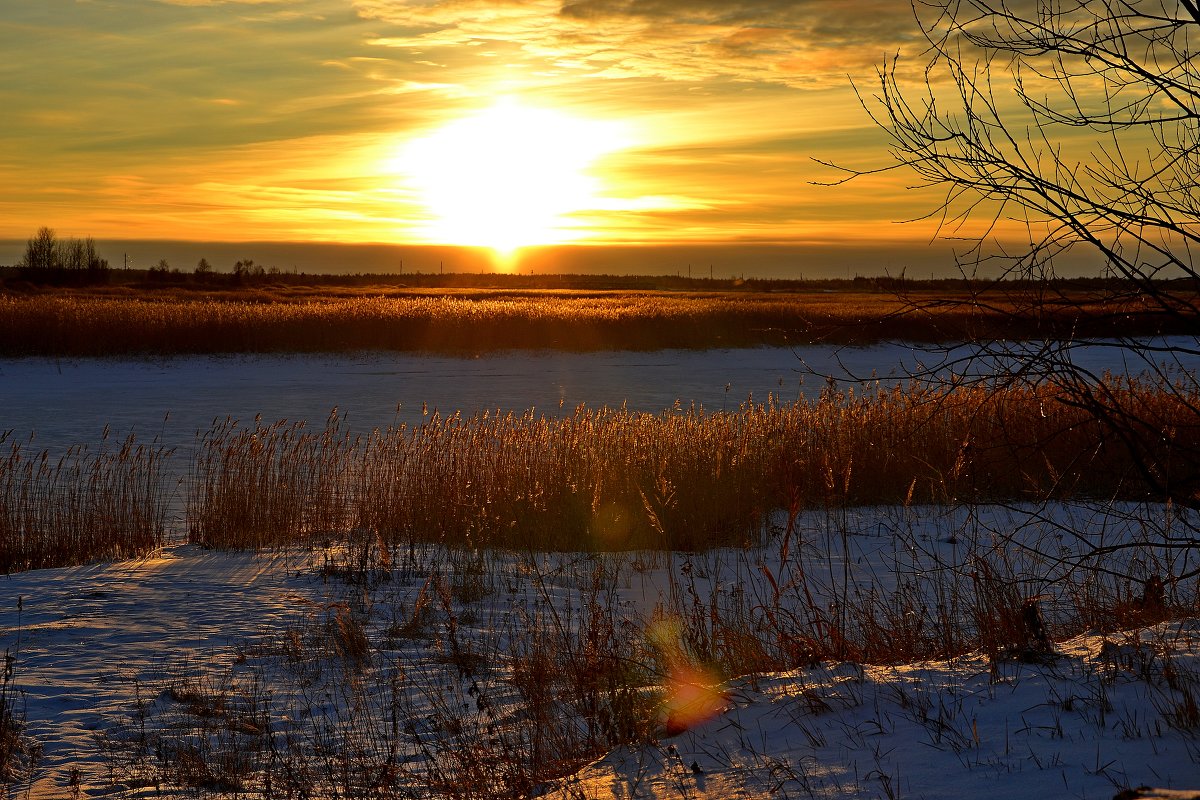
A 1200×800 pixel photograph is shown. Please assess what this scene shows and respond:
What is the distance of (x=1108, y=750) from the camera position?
3172 millimetres

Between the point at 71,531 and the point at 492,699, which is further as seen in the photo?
the point at 71,531

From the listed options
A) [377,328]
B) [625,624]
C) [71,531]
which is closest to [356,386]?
[377,328]

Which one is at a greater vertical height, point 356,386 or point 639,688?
point 356,386

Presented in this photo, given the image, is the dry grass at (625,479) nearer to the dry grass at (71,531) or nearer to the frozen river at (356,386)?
the dry grass at (71,531)

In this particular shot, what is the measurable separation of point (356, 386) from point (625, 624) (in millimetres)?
18481

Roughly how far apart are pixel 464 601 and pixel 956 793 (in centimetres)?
454

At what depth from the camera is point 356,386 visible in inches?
898

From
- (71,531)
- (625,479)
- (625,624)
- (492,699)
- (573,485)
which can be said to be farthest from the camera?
(625,479)

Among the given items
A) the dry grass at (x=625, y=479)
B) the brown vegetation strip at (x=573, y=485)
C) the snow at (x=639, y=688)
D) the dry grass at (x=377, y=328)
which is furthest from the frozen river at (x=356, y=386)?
the snow at (x=639, y=688)

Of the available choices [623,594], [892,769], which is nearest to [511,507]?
[623,594]

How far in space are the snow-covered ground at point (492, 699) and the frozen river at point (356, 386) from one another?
916cm

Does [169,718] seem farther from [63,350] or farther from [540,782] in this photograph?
[63,350]

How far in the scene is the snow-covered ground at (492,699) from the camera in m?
3.30

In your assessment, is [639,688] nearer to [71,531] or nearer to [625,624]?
[625,624]
